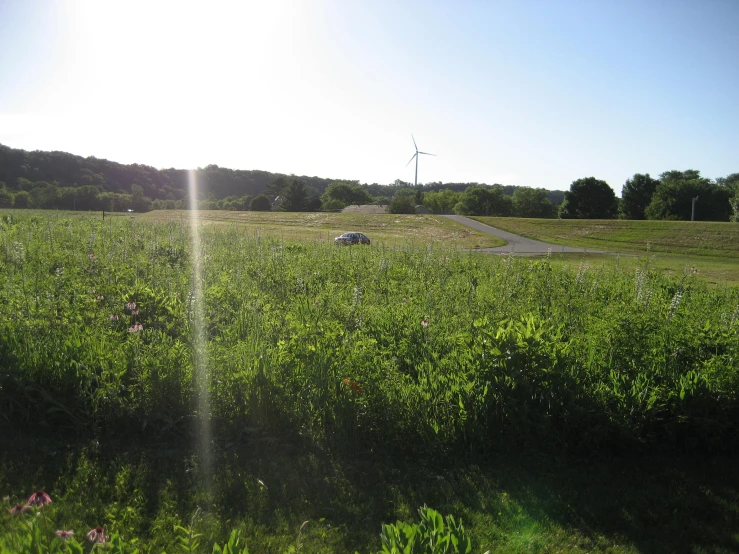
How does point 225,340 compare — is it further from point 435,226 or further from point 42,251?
point 435,226

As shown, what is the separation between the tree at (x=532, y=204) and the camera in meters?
106

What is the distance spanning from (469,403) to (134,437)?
300cm

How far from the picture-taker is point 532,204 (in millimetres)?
105688

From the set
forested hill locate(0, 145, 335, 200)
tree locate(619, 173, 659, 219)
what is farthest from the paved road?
forested hill locate(0, 145, 335, 200)

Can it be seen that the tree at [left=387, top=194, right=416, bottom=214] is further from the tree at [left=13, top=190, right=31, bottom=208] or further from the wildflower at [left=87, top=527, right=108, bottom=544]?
the wildflower at [left=87, top=527, right=108, bottom=544]

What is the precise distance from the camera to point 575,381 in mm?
4922

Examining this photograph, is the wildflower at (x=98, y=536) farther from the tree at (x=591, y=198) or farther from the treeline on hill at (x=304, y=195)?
the tree at (x=591, y=198)

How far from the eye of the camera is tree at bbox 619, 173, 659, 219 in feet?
270

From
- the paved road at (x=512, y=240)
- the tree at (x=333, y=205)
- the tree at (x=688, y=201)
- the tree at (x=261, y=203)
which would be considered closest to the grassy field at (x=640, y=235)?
the paved road at (x=512, y=240)

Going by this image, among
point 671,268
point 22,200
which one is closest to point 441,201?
point 22,200

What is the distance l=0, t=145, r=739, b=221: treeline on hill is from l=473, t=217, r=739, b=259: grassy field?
102 ft

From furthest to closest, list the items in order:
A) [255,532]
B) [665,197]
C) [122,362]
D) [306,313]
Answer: [665,197] < [306,313] < [122,362] < [255,532]

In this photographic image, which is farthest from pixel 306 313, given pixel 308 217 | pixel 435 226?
pixel 308 217

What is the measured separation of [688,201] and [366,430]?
3255 inches
